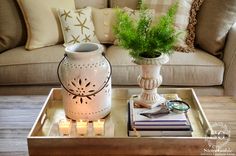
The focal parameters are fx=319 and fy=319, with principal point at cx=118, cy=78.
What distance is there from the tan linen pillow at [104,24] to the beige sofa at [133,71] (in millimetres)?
260

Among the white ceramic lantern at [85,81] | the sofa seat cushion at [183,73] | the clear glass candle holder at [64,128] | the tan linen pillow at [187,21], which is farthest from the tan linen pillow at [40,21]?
the clear glass candle holder at [64,128]

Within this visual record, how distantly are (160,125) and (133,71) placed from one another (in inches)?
33.9

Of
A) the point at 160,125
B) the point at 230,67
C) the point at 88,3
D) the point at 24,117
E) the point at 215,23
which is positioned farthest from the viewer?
the point at 88,3

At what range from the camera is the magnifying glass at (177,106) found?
1289 mm

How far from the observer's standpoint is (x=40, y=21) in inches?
88.2

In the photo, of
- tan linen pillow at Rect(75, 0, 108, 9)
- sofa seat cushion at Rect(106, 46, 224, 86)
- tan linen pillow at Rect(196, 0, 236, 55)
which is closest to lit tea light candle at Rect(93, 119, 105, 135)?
sofa seat cushion at Rect(106, 46, 224, 86)

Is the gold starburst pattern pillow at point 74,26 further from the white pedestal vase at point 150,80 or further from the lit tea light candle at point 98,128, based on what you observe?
the lit tea light candle at point 98,128

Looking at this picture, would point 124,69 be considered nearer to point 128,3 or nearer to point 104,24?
point 104,24

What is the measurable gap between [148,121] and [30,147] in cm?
45

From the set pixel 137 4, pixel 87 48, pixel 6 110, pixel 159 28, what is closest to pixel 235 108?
pixel 159 28

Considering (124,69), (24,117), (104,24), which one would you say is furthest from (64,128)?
(104,24)

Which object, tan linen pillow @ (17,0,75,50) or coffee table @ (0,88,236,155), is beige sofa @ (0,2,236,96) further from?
coffee table @ (0,88,236,155)

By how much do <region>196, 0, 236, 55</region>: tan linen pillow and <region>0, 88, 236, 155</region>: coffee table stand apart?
26.0 inches

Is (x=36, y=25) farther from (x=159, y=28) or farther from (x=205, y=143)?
(x=205, y=143)
